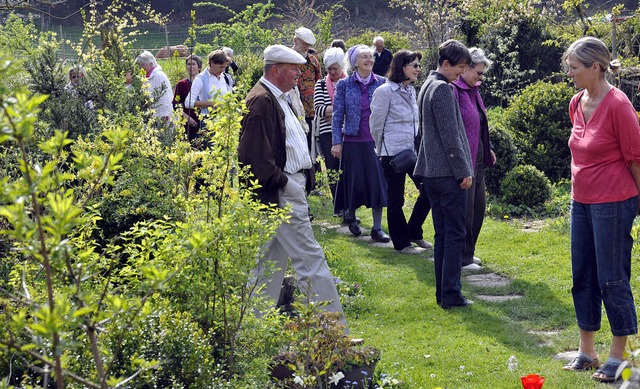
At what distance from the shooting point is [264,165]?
17.9 feet

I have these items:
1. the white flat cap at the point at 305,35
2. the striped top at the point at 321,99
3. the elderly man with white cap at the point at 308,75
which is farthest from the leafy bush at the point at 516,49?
the white flat cap at the point at 305,35

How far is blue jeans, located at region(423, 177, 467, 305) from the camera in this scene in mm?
6738

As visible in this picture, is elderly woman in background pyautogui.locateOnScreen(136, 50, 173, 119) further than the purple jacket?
Yes

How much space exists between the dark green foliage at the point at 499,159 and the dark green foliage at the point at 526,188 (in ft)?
0.97

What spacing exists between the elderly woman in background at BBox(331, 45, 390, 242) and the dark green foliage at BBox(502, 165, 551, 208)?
69.7 inches

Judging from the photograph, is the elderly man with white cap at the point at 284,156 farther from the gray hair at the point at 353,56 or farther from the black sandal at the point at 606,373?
the gray hair at the point at 353,56

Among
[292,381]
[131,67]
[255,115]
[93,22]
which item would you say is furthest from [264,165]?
[93,22]

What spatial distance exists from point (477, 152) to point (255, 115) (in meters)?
2.77

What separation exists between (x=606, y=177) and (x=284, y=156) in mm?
1996

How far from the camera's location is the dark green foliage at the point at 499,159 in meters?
10.9

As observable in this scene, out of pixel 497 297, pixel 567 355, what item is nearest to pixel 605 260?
pixel 567 355

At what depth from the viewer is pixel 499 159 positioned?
35.7 ft

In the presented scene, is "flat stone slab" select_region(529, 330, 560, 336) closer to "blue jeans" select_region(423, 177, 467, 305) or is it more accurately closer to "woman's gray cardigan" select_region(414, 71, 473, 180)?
"blue jeans" select_region(423, 177, 467, 305)

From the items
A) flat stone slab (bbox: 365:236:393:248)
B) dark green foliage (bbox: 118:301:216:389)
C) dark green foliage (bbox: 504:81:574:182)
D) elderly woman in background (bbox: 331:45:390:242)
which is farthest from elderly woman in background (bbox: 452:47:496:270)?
dark green foliage (bbox: 118:301:216:389)
